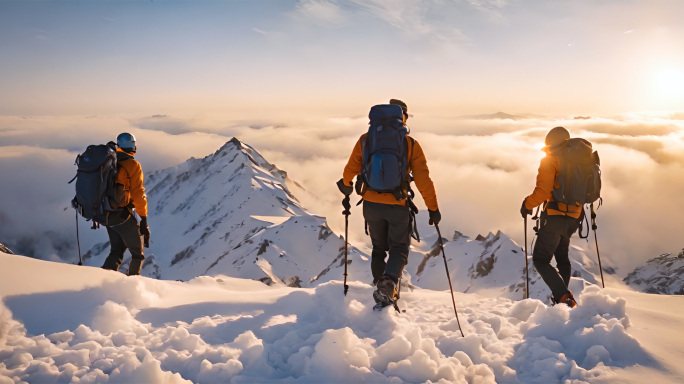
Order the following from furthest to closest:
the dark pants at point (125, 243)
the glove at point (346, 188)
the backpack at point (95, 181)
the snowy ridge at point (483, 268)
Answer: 1. the snowy ridge at point (483, 268)
2. the dark pants at point (125, 243)
3. the backpack at point (95, 181)
4. the glove at point (346, 188)

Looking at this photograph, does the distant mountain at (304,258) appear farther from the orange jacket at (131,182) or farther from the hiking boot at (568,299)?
the orange jacket at (131,182)

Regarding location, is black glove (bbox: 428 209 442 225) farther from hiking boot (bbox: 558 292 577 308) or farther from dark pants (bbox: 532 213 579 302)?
hiking boot (bbox: 558 292 577 308)

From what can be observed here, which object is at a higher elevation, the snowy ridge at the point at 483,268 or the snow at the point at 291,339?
the snow at the point at 291,339

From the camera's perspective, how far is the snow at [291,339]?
4.35 meters

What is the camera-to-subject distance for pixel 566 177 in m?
7.28

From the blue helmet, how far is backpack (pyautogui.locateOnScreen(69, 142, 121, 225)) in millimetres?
259

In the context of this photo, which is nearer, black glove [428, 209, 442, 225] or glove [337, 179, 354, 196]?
black glove [428, 209, 442, 225]

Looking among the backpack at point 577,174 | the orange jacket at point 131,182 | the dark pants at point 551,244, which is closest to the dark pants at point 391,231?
the dark pants at point 551,244

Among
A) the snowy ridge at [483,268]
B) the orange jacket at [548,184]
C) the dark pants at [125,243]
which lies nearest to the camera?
the orange jacket at [548,184]

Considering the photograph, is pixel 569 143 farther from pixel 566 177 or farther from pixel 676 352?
pixel 676 352

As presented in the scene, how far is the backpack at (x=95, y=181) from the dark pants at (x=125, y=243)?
22.5 inches

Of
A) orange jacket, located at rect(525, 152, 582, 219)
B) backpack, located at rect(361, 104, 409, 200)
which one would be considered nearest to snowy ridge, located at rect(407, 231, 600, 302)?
orange jacket, located at rect(525, 152, 582, 219)

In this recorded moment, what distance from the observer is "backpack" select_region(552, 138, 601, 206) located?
7184 mm

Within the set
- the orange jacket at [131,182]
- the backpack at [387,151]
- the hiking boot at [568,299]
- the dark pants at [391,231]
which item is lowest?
the hiking boot at [568,299]
